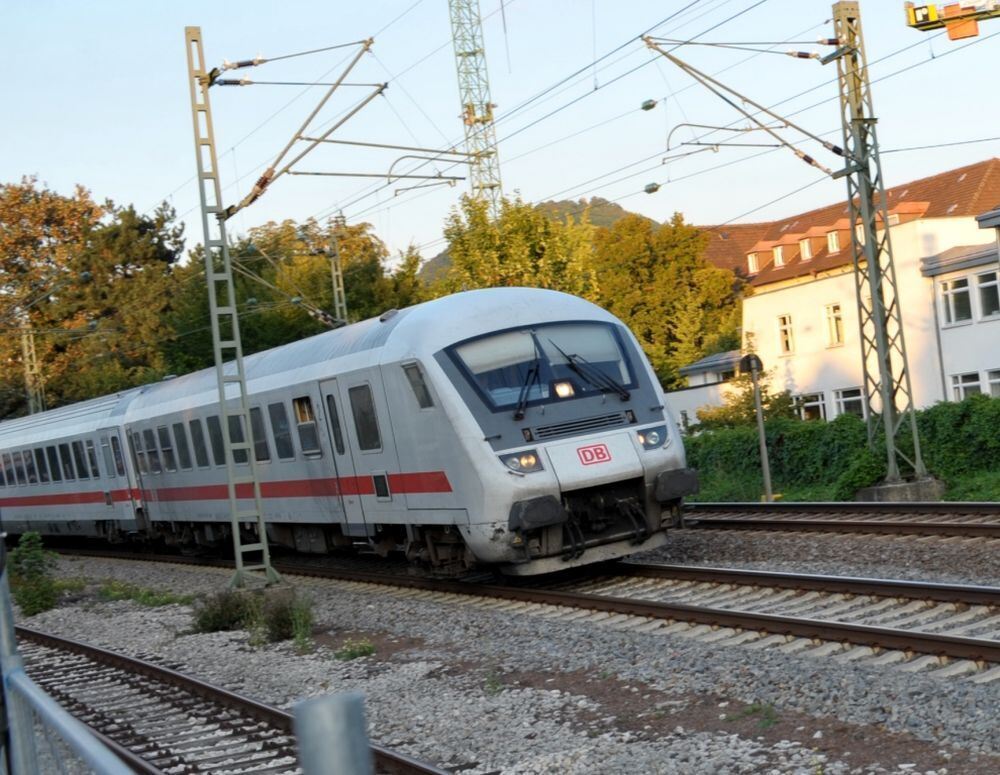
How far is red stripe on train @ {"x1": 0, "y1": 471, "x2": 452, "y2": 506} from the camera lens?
45.8ft

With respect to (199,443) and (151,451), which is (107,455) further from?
(199,443)

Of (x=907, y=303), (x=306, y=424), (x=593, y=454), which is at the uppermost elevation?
(x=907, y=303)

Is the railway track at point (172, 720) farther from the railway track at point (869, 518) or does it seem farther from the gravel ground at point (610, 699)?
the railway track at point (869, 518)

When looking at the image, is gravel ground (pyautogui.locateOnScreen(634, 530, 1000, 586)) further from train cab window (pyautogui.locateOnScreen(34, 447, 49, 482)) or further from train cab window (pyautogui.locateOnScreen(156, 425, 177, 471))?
train cab window (pyautogui.locateOnScreen(34, 447, 49, 482))

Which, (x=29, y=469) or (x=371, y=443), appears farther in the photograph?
(x=29, y=469)

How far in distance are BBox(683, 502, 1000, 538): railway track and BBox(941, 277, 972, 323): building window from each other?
2292 cm

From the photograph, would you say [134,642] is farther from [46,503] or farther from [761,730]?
[46,503]

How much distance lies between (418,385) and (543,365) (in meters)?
1.33

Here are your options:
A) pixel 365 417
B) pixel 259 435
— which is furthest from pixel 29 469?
pixel 365 417

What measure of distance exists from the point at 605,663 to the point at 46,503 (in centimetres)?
2463

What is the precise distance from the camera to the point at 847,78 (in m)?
21.0

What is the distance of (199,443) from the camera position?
851 inches

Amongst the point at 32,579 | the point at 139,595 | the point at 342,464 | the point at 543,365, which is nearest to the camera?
the point at 543,365

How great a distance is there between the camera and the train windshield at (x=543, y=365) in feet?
44.4
